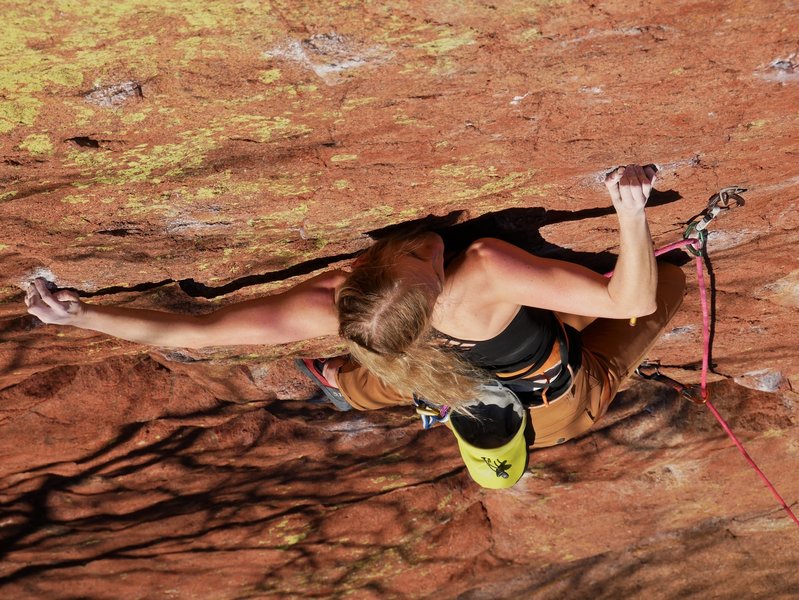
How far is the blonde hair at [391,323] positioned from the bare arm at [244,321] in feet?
0.78

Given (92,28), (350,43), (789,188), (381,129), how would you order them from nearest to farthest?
1. (92,28)
2. (350,43)
3. (381,129)
4. (789,188)

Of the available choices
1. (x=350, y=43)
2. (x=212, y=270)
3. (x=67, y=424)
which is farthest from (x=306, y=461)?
(x=350, y=43)

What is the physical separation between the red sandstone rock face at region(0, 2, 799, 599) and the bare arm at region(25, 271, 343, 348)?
28 centimetres

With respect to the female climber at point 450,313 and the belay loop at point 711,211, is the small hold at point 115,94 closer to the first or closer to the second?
the female climber at point 450,313

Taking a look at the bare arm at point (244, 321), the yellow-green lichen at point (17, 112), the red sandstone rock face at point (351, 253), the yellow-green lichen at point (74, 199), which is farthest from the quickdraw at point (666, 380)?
the yellow-green lichen at point (17, 112)

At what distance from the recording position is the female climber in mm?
2330

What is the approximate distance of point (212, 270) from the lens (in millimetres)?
3014

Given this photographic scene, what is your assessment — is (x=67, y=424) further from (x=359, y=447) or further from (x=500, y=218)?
(x=500, y=218)

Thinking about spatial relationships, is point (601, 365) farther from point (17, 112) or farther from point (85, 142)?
point (17, 112)

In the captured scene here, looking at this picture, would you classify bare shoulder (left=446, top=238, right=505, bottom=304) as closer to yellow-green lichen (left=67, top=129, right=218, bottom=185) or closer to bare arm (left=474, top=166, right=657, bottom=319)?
bare arm (left=474, top=166, right=657, bottom=319)

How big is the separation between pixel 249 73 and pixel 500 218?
4.27 ft

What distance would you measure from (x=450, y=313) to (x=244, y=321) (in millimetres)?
765

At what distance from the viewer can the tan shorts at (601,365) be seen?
10.3ft

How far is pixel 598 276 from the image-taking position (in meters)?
2.54
